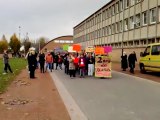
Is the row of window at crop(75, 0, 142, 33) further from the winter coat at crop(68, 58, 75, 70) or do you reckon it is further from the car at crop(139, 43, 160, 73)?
the winter coat at crop(68, 58, 75, 70)

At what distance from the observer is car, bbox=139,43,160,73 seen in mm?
25312

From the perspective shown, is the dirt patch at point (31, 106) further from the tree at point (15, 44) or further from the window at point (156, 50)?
the tree at point (15, 44)

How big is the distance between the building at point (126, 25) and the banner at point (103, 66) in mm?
17545

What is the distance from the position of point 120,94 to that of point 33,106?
448 centimetres

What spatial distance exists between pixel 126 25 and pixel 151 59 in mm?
28473

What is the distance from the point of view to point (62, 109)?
1098cm

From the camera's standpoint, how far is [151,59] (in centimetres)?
2639

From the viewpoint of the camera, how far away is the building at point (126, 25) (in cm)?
4291

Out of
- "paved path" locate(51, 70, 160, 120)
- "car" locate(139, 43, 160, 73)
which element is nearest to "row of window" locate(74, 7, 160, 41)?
"car" locate(139, 43, 160, 73)

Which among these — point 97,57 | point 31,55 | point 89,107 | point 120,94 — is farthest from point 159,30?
point 89,107

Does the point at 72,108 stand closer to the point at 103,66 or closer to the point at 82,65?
the point at 103,66

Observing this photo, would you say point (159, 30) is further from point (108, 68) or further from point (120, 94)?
point (120, 94)

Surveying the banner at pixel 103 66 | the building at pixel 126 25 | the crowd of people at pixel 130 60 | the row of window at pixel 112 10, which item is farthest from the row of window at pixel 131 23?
the banner at pixel 103 66

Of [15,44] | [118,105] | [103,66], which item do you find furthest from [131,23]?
[15,44]
